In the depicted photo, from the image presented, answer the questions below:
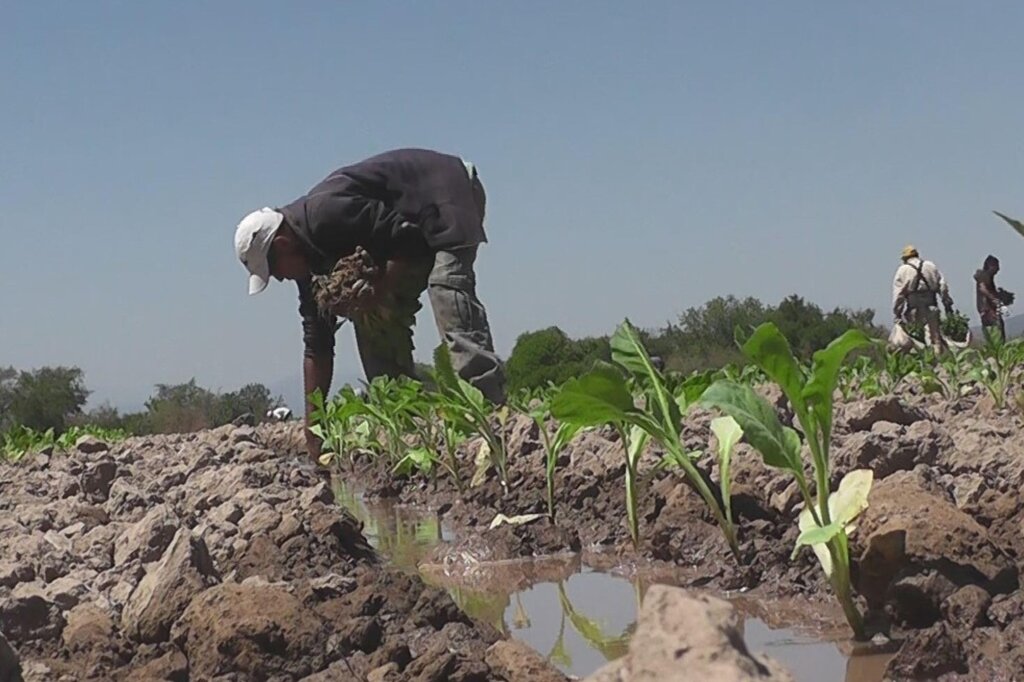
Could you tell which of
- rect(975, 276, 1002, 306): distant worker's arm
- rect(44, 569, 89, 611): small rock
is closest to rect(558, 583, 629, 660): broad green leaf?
rect(44, 569, 89, 611): small rock

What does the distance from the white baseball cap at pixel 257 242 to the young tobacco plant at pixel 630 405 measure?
3743 millimetres

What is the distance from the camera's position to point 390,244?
22.3 feet

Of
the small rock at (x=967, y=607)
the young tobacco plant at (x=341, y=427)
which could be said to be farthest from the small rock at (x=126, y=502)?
the small rock at (x=967, y=607)

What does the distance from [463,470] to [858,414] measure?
7.09ft

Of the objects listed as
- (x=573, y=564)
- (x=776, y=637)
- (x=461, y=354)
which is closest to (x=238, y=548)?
(x=573, y=564)

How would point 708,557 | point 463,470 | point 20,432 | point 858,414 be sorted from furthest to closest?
point 20,432 → point 463,470 → point 858,414 → point 708,557

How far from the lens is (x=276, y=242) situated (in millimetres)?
6734

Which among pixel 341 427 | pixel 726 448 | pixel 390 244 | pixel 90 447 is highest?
pixel 390 244

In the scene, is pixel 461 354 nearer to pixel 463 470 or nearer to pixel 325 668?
pixel 463 470

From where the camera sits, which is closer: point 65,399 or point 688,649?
point 688,649

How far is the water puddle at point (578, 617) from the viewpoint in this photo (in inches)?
80.4

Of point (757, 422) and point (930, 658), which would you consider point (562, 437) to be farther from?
point (930, 658)

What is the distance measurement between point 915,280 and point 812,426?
9.28 m

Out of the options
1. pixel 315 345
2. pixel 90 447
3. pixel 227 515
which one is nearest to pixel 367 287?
pixel 315 345
